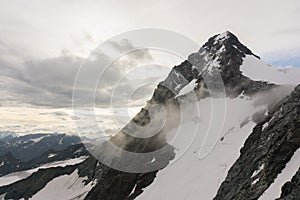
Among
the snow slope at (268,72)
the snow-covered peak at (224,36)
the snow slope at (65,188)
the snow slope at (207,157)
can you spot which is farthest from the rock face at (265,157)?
the snow slope at (65,188)

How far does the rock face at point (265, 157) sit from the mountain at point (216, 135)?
0.14m

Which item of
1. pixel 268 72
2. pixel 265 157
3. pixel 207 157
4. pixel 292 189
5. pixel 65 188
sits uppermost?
pixel 65 188

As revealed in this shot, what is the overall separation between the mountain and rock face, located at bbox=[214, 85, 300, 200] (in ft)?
0.45

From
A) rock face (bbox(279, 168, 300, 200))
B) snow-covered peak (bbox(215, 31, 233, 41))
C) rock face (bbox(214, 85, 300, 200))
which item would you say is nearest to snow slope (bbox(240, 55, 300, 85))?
snow-covered peak (bbox(215, 31, 233, 41))

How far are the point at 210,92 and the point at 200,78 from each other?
8.02 metres

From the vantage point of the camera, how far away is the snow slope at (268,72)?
64.3 m

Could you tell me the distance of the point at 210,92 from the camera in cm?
7050

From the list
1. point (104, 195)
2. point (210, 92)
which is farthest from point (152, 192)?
point (210, 92)

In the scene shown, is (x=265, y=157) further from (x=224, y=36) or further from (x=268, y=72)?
(x=224, y=36)

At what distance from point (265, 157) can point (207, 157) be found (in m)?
15.9

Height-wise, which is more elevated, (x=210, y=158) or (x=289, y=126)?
(x=210, y=158)

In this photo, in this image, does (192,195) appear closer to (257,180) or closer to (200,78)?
(257,180)

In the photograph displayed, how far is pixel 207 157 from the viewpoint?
50125mm

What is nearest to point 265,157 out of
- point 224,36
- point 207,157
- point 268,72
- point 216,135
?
point 207,157
